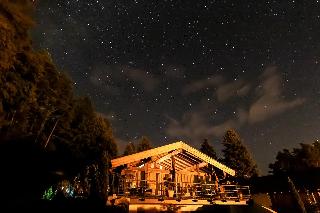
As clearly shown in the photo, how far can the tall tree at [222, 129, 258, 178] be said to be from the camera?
2170 inches

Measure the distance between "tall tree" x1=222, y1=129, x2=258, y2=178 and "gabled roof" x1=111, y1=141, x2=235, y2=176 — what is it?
28.5m

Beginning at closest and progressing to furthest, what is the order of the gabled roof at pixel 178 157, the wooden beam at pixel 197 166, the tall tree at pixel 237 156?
the gabled roof at pixel 178 157 → the wooden beam at pixel 197 166 → the tall tree at pixel 237 156

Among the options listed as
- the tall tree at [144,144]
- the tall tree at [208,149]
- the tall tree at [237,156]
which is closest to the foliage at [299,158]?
the tall tree at [237,156]

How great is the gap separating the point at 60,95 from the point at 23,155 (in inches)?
364

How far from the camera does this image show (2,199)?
1008 inches

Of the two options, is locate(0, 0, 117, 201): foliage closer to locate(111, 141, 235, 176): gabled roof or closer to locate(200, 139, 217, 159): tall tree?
locate(111, 141, 235, 176): gabled roof

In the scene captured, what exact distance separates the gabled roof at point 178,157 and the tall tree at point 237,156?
28482 millimetres

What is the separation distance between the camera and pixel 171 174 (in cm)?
2714

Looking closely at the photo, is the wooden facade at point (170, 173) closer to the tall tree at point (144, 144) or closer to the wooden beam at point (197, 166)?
the wooden beam at point (197, 166)

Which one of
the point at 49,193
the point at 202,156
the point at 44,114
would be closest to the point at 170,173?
the point at 202,156

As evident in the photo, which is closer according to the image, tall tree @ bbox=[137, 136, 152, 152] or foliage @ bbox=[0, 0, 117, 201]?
foliage @ bbox=[0, 0, 117, 201]

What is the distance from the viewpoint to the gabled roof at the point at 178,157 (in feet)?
73.0

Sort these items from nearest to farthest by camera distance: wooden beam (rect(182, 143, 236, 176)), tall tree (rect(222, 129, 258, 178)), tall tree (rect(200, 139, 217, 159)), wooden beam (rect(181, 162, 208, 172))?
1. wooden beam (rect(182, 143, 236, 176))
2. wooden beam (rect(181, 162, 208, 172))
3. tall tree (rect(222, 129, 258, 178))
4. tall tree (rect(200, 139, 217, 159))

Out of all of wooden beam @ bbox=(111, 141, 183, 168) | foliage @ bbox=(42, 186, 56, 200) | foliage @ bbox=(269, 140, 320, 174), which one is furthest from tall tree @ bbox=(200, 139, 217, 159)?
wooden beam @ bbox=(111, 141, 183, 168)
